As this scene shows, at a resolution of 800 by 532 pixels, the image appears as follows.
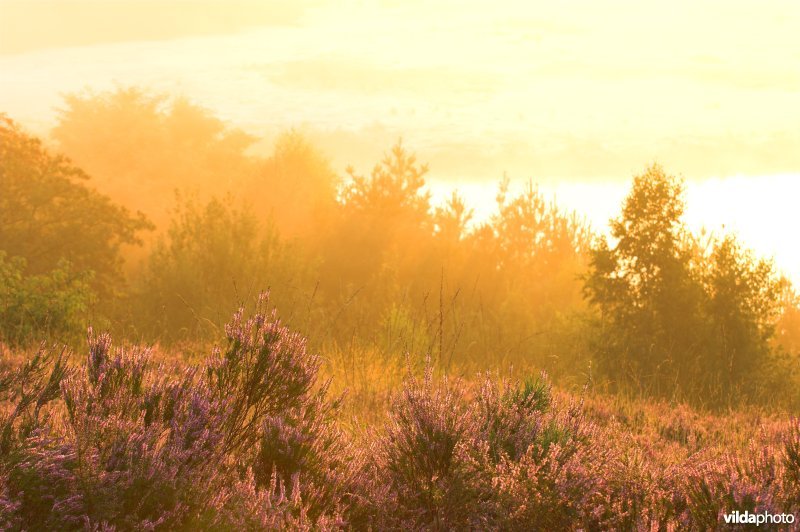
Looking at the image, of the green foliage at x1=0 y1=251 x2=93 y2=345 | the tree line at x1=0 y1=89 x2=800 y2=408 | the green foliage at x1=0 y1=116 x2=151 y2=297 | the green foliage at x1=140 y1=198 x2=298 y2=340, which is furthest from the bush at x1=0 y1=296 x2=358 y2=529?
the green foliage at x1=0 y1=116 x2=151 y2=297

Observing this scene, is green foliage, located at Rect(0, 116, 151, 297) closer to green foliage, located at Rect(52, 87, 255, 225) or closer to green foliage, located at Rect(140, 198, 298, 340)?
green foliage, located at Rect(140, 198, 298, 340)

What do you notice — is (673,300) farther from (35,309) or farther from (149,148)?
(149,148)

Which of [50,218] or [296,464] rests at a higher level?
[50,218]

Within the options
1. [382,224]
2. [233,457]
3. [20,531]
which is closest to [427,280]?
[382,224]

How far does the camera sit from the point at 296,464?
5043mm

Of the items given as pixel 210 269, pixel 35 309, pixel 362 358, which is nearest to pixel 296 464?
pixel 362 358

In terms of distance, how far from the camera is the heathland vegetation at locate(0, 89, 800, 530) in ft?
14.4

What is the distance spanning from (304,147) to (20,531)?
2942 centimetres

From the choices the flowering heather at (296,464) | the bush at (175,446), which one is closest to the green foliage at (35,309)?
the flowering heather at (296,464)

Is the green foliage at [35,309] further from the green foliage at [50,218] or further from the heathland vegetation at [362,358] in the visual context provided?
the green foliage at [50,218]

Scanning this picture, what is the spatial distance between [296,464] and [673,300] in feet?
37.8

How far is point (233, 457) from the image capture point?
5.23 m

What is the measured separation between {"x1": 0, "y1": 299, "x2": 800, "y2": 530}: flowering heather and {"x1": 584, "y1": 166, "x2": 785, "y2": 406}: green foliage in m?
9.76

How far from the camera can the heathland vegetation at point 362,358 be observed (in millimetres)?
4398
